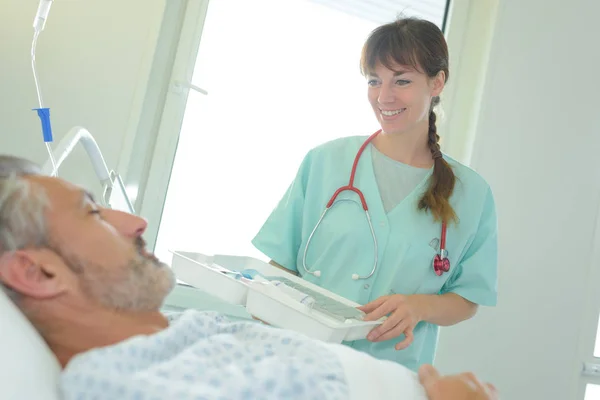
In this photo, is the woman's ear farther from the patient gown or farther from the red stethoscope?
the patient gown

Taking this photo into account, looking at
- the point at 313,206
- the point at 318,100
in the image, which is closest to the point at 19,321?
the point at 313,206

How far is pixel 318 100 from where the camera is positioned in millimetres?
2479

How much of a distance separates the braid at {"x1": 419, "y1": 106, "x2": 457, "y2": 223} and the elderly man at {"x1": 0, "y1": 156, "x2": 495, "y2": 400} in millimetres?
659

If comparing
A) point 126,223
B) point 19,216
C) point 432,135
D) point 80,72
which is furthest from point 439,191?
point 80,72

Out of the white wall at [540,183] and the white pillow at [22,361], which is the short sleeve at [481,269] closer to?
the white wall at [540,183]

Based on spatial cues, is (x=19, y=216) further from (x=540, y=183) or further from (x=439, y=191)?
(x=540, y=183)

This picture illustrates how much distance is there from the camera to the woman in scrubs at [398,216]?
1.64 meters

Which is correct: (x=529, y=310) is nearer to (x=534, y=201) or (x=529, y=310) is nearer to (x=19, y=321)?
(x=534, y=201)

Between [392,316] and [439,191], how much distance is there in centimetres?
46

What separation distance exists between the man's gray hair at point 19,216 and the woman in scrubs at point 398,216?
0.80 metres

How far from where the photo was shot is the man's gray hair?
973mm

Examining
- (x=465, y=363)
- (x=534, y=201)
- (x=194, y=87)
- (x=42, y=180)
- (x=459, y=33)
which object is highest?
(x=459, y=33)

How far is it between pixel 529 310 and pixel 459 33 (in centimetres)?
117

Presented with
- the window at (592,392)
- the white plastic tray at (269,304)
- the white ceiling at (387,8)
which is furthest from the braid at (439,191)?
the window at (592,392)
